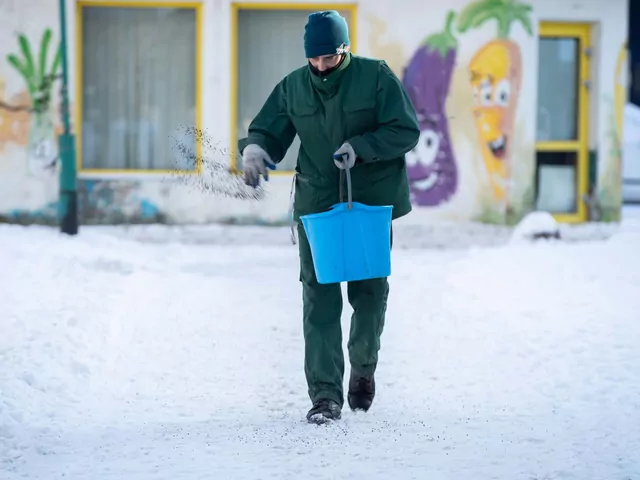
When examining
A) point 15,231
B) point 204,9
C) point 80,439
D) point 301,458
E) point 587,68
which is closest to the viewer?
point 301,458

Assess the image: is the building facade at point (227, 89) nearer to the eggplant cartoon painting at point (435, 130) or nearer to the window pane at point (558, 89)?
the eggplant cartoon painting at point (435, 130)

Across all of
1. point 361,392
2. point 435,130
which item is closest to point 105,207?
point 435,130

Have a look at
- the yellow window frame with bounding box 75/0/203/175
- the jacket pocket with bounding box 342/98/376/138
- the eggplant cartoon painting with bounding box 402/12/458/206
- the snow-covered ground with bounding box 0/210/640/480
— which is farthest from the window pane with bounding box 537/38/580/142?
the jacket pocket with bounding box 342/98/376/138

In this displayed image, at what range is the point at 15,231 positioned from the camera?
10648mm

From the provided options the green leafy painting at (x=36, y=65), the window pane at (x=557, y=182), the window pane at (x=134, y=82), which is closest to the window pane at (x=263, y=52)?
the window pane at (x=134, y=82)

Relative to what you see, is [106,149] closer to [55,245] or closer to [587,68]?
[55,245]

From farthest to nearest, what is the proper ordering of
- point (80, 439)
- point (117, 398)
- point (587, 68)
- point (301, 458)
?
point (587, 68), point (117, 398), point (80, 439), point (301, 458)

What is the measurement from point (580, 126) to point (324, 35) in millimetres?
9162

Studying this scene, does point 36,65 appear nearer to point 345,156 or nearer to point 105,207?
point 105,207

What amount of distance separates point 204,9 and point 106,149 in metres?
1.94

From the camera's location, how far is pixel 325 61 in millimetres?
4234

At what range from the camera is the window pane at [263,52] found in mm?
12031

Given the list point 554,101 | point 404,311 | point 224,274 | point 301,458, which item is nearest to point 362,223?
point 301,458

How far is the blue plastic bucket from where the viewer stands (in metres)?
4.25
